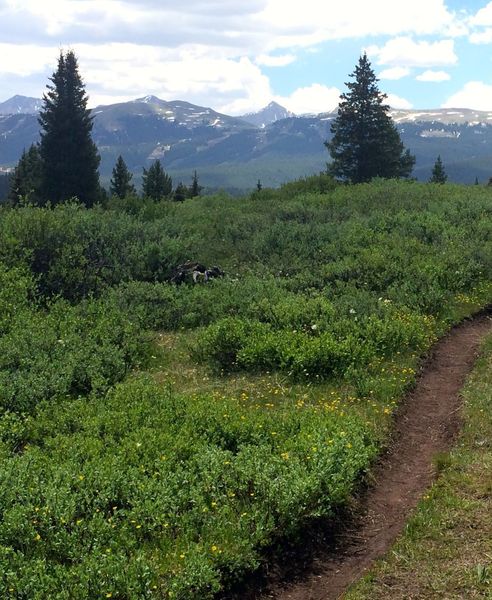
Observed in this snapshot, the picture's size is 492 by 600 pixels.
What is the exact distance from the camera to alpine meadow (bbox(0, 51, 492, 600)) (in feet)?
22.7

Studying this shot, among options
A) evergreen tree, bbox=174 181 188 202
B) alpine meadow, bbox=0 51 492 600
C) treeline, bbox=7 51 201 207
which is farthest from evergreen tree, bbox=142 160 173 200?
alpine meadow, bbox=0 51 492 600

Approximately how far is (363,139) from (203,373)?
42.7 metres

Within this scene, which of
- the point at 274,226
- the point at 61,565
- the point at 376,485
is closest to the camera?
the point at 61,565

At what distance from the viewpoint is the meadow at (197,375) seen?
693cm

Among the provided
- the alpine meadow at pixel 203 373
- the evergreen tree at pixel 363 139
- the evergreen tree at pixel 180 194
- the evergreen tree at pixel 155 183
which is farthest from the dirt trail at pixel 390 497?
the evergreen tree at pixel 155 183

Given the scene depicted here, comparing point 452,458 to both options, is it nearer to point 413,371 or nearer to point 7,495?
point 413,371

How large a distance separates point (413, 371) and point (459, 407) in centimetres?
166

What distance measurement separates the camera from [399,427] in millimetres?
10305

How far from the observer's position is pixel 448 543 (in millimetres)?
6977

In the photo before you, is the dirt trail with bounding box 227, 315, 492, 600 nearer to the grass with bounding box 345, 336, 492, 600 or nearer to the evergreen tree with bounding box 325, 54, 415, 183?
the grass with bounding box 345, 336, 492, 600

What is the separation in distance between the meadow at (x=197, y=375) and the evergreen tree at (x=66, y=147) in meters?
29.2

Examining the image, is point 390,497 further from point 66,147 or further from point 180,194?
point 180,194

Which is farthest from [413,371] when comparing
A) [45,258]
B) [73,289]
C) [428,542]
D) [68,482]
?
[45,258]

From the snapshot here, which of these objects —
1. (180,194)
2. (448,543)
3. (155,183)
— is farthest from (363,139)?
(448,543)
